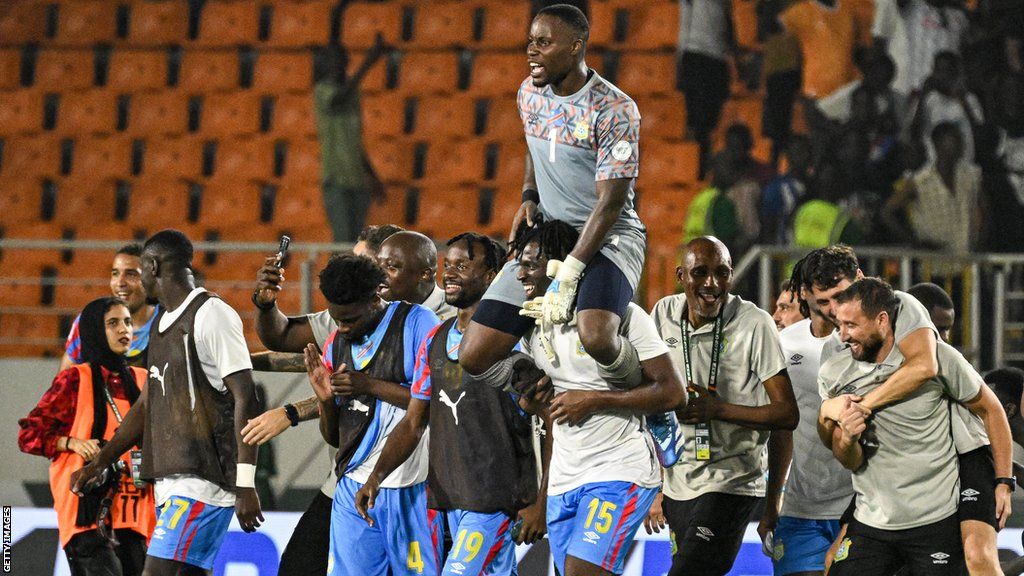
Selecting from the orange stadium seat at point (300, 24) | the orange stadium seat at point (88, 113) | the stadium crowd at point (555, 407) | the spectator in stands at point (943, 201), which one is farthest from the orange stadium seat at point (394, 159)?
the stadium crowd at point (555, 407)

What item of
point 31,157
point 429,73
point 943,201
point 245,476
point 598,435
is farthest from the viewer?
point 429,73

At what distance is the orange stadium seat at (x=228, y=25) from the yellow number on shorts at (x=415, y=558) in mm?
10247

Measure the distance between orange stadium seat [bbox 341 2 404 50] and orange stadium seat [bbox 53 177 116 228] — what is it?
2.94 metres

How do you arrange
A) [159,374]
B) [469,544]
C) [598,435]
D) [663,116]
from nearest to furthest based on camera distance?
[598,435]
[469,544]
[159,374]
[663,116]

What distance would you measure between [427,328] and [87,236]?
8993 millimetres

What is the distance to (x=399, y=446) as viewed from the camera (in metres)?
5.09

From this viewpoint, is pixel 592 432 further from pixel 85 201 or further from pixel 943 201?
pixel 85 201

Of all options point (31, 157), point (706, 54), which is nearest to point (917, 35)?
point (706, 54)

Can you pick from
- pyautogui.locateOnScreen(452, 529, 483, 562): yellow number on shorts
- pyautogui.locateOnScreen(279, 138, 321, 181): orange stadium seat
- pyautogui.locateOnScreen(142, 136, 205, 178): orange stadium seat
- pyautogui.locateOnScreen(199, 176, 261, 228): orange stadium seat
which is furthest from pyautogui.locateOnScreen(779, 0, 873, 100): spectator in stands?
pyautogui.locateOnScreen(452, 529, 483, 562): yellow number on shorts

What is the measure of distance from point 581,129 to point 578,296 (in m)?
0.62

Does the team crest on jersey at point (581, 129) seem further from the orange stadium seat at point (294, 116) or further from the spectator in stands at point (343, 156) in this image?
the orange stadium seat at point (294, 116)

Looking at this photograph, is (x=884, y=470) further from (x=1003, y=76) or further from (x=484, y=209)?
(x=484, y=209)

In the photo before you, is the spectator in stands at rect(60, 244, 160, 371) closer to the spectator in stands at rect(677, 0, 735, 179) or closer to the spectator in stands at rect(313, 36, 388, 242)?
the spectator in stands at rect(313, 36, 388, 242)

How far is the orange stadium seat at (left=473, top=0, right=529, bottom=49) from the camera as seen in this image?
1410 centimetres
